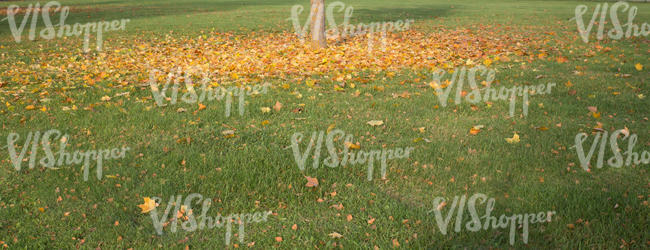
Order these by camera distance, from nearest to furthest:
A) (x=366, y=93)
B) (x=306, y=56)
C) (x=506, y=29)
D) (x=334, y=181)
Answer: (x=334, y=181), (x=366, y=93), (x=306, y=56), (x=506, y=29)

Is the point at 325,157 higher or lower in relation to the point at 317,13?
lower

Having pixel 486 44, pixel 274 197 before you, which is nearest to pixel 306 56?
pixel 486 44

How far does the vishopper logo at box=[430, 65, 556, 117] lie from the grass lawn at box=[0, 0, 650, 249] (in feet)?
0.32

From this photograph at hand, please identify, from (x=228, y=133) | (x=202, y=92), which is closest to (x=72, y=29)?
(x=202, y=92)

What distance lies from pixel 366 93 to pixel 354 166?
2528 millimetres

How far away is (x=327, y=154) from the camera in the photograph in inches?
174

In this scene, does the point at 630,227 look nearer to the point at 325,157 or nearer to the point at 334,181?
the point at 334,181

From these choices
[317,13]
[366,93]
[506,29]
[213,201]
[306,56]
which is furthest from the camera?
[506,29]

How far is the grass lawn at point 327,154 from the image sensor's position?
323 centimetres

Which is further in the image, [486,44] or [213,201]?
[486,44]

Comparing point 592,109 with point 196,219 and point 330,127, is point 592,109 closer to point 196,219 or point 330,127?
point 330,127

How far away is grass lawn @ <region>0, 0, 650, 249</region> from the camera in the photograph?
10.6ft

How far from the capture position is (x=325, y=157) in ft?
14.3

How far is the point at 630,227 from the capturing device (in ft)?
10.4
